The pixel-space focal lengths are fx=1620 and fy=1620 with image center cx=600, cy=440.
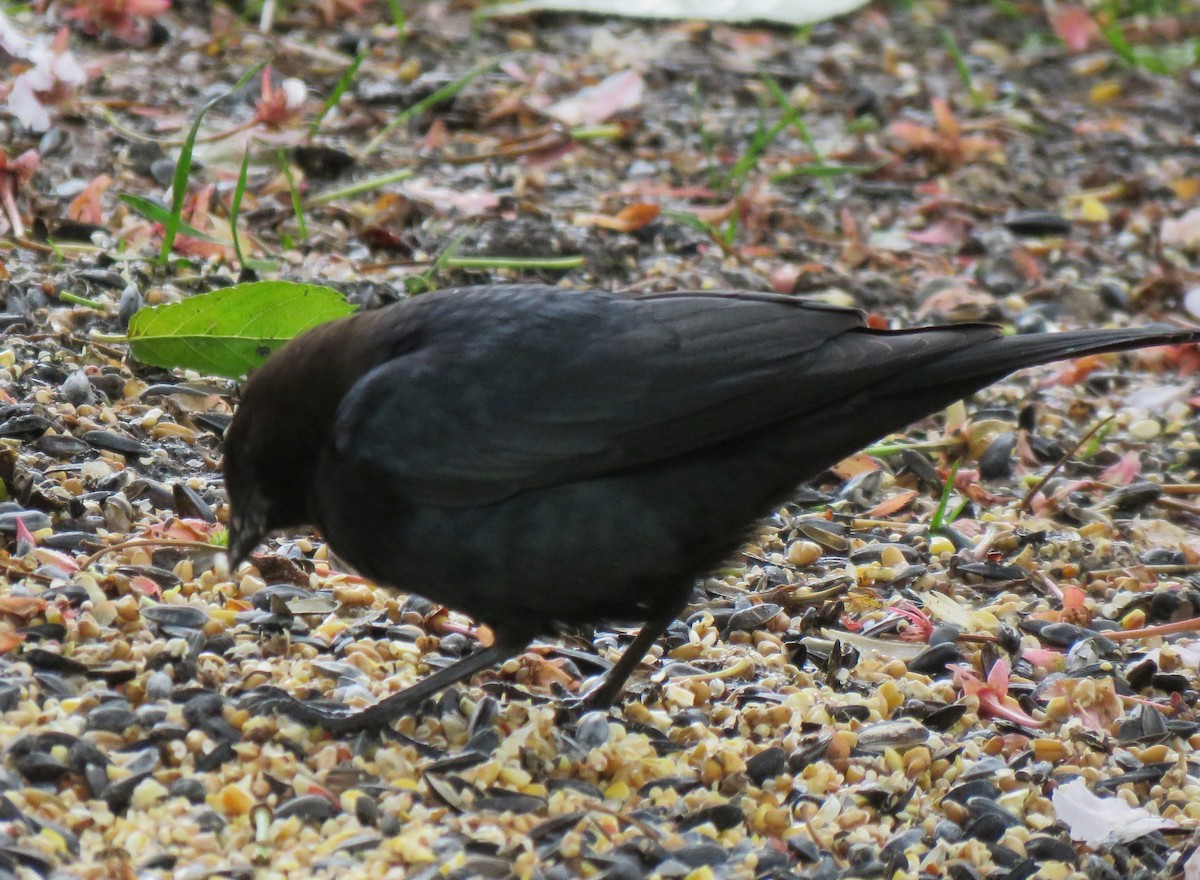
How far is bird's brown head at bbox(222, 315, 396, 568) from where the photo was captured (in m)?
3.93

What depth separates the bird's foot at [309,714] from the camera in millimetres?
3512

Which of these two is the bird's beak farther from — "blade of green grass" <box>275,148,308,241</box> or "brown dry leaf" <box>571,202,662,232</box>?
"brown dry leaf" <box>571,202,662,232</box>

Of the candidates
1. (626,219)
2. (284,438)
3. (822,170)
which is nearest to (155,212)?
(284,438)

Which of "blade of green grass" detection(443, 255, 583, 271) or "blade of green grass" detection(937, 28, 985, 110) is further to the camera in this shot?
"blade of green grass" detection(937, 28, 985, 110)

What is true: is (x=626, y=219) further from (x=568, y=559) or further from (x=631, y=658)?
(x=568, y=559)

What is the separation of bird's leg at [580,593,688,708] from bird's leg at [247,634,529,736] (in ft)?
0.72

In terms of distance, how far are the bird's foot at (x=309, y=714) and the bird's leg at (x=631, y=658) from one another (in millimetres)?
533

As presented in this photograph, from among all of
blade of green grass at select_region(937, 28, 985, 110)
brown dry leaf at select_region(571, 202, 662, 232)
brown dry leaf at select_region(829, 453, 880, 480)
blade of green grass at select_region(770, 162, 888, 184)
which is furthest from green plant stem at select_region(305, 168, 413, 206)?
blade of green grass at select_region(937, 28, 985, 110)

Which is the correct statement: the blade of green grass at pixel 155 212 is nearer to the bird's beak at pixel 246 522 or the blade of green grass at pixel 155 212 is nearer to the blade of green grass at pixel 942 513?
the bird's beak at pixel 246 522

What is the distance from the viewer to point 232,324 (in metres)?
4.68

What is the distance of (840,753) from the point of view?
12.1 ft

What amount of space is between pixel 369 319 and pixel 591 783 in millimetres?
1309

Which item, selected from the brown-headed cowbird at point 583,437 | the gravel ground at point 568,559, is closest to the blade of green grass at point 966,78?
the gravel ground at point 568,559

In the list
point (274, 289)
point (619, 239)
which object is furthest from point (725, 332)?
point (619, 239)
